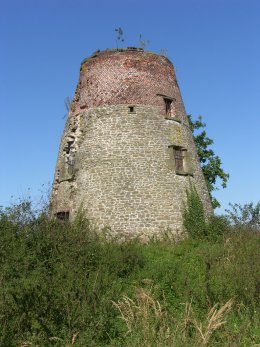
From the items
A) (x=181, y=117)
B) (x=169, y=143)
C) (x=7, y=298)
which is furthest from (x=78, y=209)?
(x=7, y=298)

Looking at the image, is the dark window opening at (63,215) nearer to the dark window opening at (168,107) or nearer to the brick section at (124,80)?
the brick section at (124,80)

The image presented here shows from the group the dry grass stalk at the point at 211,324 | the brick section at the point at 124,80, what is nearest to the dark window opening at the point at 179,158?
the brick section at the point at 124,80

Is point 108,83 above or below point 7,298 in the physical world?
above

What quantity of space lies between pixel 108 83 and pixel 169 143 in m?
4.04

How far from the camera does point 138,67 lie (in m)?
19.5

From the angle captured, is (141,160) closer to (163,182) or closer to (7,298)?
(163,182)

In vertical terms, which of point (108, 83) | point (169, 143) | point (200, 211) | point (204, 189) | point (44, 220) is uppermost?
point (108, 83)

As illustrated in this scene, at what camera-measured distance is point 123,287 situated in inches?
462

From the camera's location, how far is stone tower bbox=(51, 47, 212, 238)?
17.3 meters

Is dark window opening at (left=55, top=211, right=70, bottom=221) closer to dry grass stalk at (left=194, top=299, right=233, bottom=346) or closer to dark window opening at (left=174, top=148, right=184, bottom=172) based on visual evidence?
dark window opening at (left=174, top=148, right=184, bottom=172)

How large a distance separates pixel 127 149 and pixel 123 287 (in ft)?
24.7

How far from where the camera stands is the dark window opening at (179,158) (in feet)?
61.8

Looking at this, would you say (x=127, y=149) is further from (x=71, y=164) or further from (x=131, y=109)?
(x=71, y=164)

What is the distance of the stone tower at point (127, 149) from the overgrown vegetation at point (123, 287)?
1.09 meters
